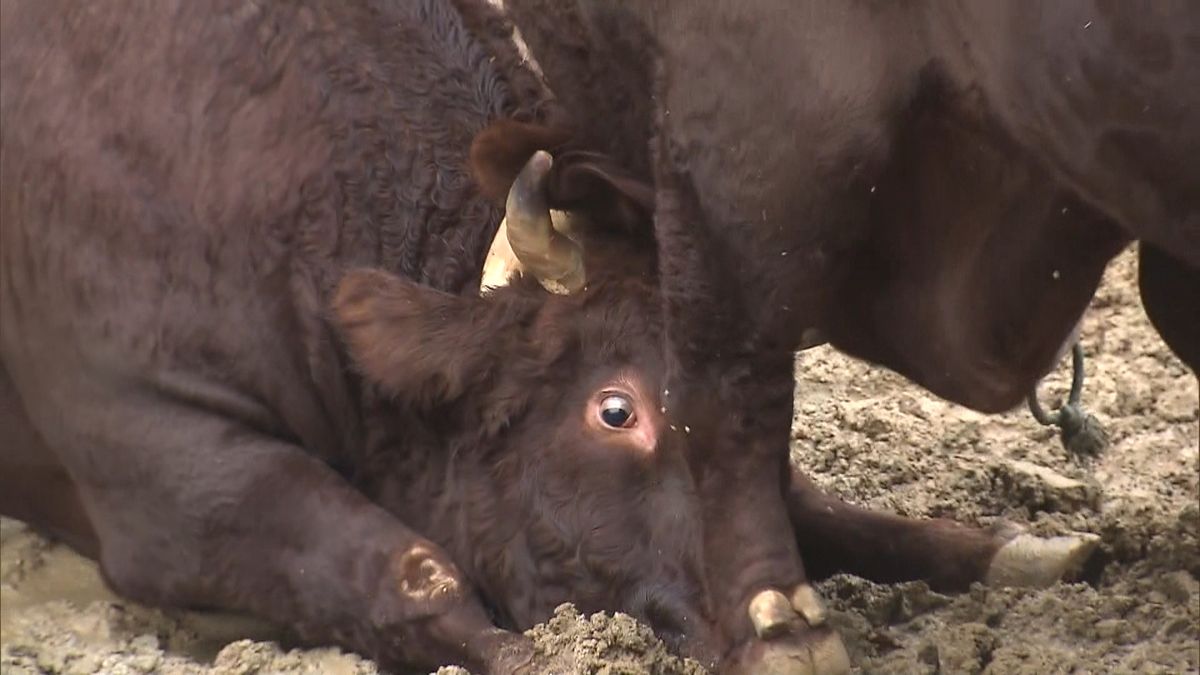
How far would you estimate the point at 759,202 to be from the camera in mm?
2992

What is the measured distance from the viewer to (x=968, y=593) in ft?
12.0

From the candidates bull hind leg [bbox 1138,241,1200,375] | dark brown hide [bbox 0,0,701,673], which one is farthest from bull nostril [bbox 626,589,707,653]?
bull hind leg [bbox 1138,241,1200,375]

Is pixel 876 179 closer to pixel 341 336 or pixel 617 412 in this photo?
pixel 617 412

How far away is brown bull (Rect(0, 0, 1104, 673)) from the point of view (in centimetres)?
344

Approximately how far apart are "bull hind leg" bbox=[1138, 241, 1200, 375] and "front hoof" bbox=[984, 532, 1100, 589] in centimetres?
41

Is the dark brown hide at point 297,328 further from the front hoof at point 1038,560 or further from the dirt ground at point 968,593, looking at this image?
the front hoof at point 1038,560

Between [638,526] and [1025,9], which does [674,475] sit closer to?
[638,526]

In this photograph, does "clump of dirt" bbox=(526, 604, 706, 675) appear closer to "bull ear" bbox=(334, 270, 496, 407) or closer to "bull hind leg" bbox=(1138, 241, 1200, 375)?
"bull ear" bbox=(334, 270, 496, 407)

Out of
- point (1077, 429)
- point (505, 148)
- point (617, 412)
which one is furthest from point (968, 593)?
point (505, 148)

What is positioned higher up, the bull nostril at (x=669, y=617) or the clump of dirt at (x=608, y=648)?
the bull nostril at (x=669, y=617)

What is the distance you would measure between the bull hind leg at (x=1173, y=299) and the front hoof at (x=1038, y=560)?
41 cm

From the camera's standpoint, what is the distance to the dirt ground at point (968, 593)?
336cm

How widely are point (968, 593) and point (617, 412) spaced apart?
771mm

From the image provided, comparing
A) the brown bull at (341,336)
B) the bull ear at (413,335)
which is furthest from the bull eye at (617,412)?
the bull ear at (413,335)
